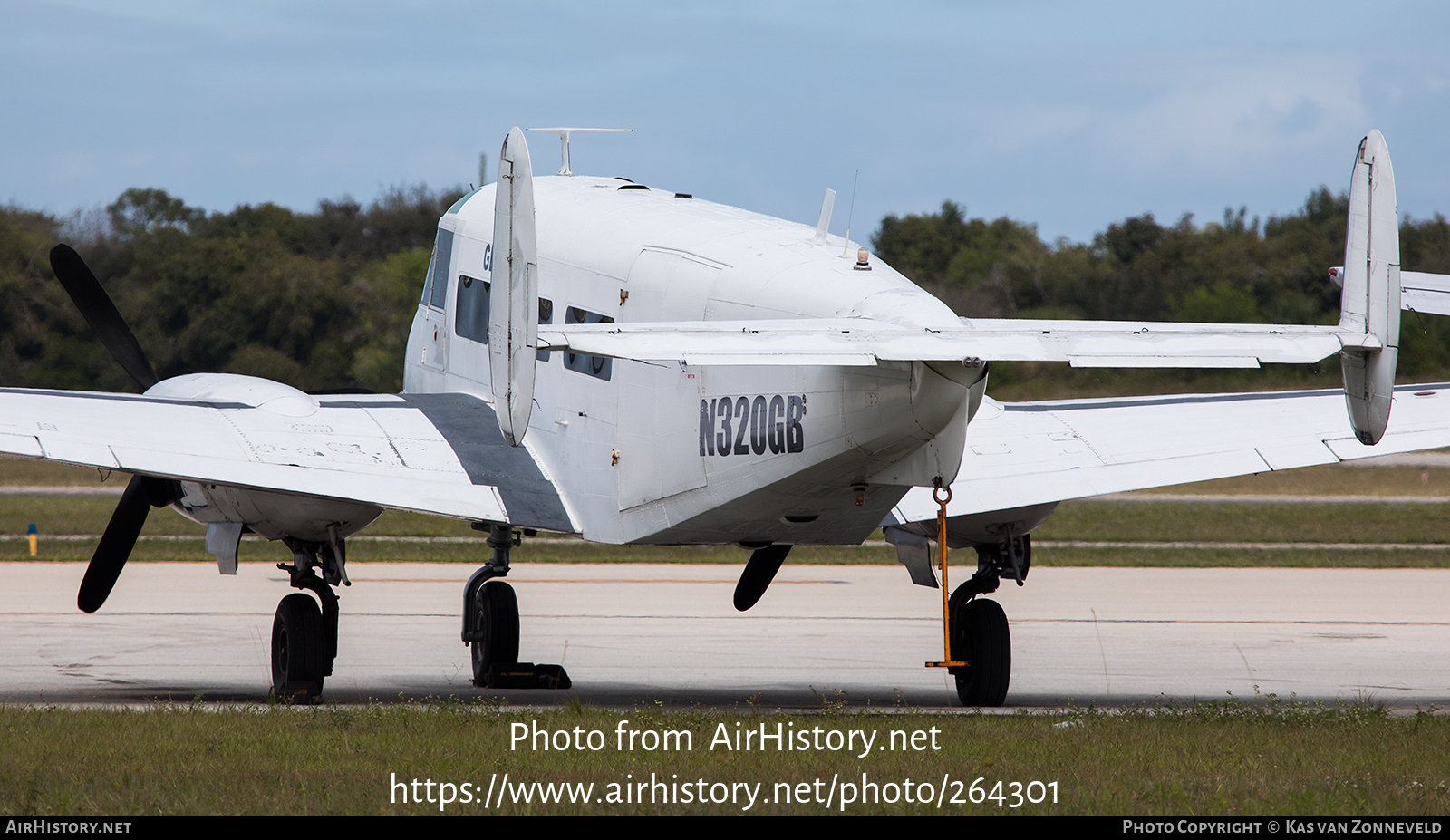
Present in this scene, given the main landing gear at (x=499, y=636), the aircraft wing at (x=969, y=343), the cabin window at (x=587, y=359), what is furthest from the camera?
the main landing gear at (x=499, y=636)

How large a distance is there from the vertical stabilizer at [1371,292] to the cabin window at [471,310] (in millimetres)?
8867

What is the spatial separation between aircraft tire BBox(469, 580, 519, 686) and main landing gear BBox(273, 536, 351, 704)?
1.77m

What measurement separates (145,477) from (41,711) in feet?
8.79

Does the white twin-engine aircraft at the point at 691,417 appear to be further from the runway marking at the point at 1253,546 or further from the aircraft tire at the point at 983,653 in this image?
the runway marking at the point at 1253,546

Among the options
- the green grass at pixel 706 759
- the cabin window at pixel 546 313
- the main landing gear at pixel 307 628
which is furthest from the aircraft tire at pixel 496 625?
the green grass at pixel 706 759

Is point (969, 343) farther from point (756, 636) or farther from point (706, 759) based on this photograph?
point (756, 636)

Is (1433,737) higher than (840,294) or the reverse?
the reverse

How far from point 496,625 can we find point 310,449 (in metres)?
3.34

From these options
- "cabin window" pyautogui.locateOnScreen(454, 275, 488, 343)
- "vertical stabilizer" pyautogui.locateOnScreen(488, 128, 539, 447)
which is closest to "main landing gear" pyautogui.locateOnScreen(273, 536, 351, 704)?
"cabin window" pyautogui.locateOnScreen(454, 275, 488, 343)

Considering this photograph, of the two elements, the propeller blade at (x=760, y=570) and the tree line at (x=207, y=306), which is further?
the tree line at (x=207, y=306)

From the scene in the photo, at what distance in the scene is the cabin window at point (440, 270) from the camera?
18391mm

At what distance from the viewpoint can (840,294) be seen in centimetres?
1238
